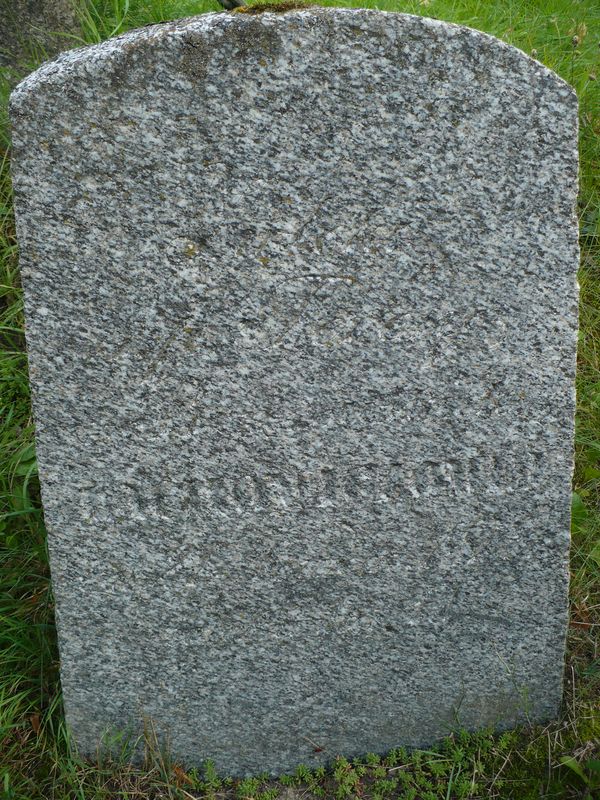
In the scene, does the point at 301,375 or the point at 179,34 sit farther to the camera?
the point at 301,375

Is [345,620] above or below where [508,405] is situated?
below

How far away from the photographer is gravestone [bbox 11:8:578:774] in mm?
1406

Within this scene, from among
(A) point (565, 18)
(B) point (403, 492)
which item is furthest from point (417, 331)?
(A) point (565, 18)

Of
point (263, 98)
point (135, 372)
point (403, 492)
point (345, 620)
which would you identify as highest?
point (263, 98)

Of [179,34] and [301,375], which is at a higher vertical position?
[179,34]

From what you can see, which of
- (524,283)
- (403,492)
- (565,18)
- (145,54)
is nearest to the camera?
(145,54)

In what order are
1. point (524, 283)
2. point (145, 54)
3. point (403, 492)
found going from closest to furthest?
point (145, 54) < point (524, 283) < point (403, 492)

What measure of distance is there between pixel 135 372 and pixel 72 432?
17 centimetres

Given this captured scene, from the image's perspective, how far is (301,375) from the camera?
5.17 feet

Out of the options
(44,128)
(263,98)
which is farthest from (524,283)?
(44,128)

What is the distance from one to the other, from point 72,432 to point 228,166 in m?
0.58

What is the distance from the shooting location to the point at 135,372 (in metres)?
→ 1.55

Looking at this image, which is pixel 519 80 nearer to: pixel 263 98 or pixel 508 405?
Answer: pixel 263 98

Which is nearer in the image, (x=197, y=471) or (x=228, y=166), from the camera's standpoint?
(x=228, y=166)
